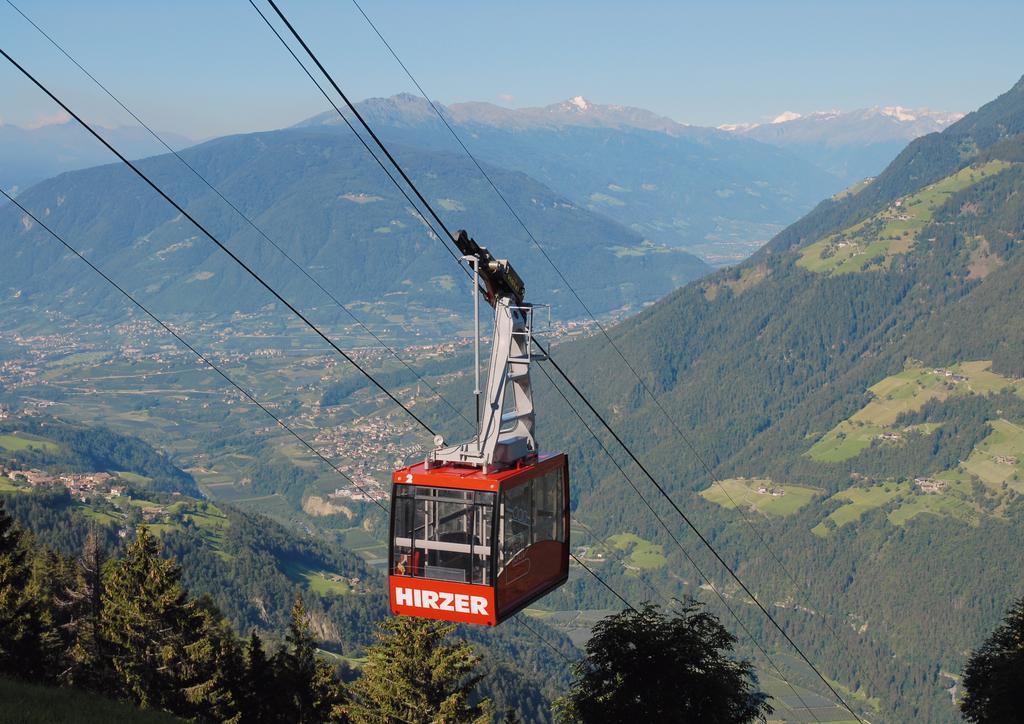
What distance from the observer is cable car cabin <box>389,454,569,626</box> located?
24.4 metres

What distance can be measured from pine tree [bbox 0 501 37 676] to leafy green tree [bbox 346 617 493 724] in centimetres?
1092

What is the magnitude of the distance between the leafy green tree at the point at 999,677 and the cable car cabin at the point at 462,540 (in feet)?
65.2

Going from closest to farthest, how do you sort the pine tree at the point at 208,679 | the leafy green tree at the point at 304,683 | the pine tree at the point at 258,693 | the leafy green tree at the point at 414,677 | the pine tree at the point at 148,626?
the leafy green tree at the point at 414,677
the pine tree at the point at 208,679
the pine tree at the point at 148,626
the pine tree at the point at 258,693
the leafy green tree at the point at 304,683

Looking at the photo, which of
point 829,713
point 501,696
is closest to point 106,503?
point 501,696

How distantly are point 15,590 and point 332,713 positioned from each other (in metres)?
11.7

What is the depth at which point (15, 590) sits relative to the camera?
38438mm

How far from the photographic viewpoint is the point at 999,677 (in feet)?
126

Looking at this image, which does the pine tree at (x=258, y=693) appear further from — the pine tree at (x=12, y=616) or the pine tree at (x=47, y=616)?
the pine tree at (x=12, y=616)

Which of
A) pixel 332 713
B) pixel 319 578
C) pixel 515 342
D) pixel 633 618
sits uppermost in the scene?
pixel 319 578

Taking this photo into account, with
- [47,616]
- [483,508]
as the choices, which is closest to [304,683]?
[47,616]

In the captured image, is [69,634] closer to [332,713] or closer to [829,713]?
[332,713]

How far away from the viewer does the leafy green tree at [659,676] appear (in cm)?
3247

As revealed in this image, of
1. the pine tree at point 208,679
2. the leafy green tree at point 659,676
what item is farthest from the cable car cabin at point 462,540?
the pine tree at point 208,679

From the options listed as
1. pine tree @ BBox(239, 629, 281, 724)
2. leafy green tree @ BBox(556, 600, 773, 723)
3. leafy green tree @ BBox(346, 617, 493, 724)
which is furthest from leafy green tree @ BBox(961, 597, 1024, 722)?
pine tree @ BBox(239, 629, 281, 724)
